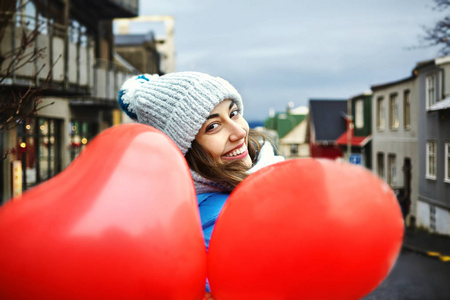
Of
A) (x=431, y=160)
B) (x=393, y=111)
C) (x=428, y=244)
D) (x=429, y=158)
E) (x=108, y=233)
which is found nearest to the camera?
(x=108, y=233)

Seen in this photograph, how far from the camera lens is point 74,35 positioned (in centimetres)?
1495

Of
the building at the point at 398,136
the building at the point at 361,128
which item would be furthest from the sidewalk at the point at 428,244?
the building at the point at 361,128

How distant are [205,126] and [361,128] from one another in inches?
1106

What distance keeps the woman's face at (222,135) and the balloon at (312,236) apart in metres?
0.81

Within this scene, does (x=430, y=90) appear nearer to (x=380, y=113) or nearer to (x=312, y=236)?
(x=380, y=113)

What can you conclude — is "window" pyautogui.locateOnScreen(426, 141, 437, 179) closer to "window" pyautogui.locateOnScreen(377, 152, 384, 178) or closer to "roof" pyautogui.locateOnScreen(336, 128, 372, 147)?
"window" pyautogui.locateOnScreen(377, 152, 384, 178)

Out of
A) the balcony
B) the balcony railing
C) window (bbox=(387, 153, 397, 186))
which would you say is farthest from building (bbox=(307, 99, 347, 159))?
the balcony railing

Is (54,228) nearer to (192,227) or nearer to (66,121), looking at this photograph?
(192,227)

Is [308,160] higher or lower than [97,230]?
higher

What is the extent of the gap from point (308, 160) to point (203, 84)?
86cm

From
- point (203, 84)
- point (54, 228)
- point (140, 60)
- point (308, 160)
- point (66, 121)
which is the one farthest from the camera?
point (140, 60)

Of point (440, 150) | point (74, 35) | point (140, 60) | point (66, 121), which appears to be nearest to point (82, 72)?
point (74, 35)

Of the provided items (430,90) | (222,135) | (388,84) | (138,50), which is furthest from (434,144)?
(138,50)

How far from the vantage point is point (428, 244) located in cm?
1758
